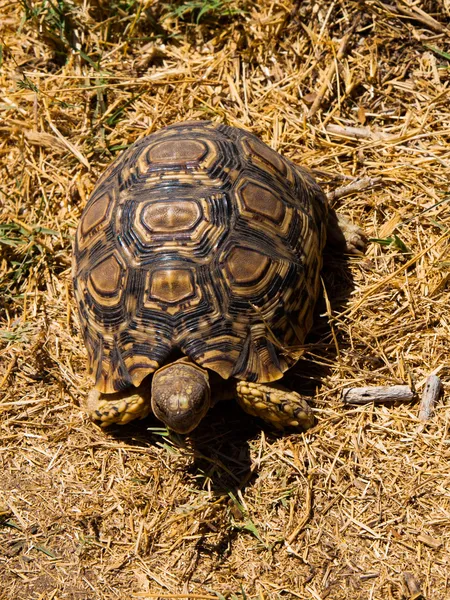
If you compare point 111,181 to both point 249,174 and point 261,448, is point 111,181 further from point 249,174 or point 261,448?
point 261,448

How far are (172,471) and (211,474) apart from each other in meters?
0.20

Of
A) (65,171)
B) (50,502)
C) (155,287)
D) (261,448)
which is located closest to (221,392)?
(261,448)

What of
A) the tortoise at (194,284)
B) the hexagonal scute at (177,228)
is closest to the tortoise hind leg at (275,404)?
the tortoise at (194,284)

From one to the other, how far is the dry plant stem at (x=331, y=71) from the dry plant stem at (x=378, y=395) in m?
2.03

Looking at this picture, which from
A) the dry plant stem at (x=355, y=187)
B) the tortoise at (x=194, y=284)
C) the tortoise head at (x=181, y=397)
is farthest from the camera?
the dry plant stem at (x=355, y=187)

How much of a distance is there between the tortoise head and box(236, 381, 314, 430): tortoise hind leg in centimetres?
22

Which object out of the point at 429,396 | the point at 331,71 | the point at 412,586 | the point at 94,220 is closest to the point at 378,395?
the point at 429,396

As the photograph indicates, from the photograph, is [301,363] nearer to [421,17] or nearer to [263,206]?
[263,206]

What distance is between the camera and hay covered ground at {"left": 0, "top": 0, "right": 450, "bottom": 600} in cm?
339

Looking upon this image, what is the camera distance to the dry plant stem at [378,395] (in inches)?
147

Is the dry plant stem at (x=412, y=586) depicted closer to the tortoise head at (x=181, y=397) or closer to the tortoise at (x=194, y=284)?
the tortoise at (x=194, y=284)

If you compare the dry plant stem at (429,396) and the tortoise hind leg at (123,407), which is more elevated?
the dry plant stem at (429,396)

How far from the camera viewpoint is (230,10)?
516cm

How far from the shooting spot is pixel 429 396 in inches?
146
